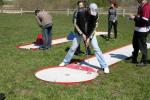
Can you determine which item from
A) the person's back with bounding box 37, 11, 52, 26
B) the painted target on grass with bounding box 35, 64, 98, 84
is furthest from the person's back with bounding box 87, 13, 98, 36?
the person's back with bounding box 37, 11, 52, 26

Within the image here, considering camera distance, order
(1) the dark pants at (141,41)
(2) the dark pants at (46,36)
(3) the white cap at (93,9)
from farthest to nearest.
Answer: (2) the dark pants at (46,36)
(1) the dark pants at (141,41)
(3) the white cap at (93,9)

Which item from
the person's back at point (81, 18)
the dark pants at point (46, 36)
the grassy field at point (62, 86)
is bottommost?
the grassy field at point (62, 86)

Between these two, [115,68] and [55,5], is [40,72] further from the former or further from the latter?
[55,5]

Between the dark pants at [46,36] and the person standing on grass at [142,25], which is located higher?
the person standing on grass at [142,25]

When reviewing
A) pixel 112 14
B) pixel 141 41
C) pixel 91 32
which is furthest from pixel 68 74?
pixel 112 14

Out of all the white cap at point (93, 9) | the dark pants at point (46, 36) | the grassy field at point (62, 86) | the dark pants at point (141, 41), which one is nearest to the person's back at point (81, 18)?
the white cap at point (93, 9)

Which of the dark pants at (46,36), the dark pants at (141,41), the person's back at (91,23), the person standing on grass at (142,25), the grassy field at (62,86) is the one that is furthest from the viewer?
the dark pants at (46,36)

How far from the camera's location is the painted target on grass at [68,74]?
24.1 feet

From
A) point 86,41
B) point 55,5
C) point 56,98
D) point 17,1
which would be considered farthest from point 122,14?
point 56,98

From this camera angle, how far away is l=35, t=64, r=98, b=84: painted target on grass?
734cm

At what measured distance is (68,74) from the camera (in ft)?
25.9

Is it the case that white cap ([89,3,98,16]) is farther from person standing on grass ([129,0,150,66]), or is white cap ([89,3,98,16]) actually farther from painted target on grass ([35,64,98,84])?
painted target on grass ([35,64,98,84])

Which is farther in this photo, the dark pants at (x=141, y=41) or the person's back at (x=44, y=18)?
the person's back at (x=44, y=18)

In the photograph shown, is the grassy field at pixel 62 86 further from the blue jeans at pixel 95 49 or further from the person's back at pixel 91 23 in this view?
the person's back at pixel 91 23
